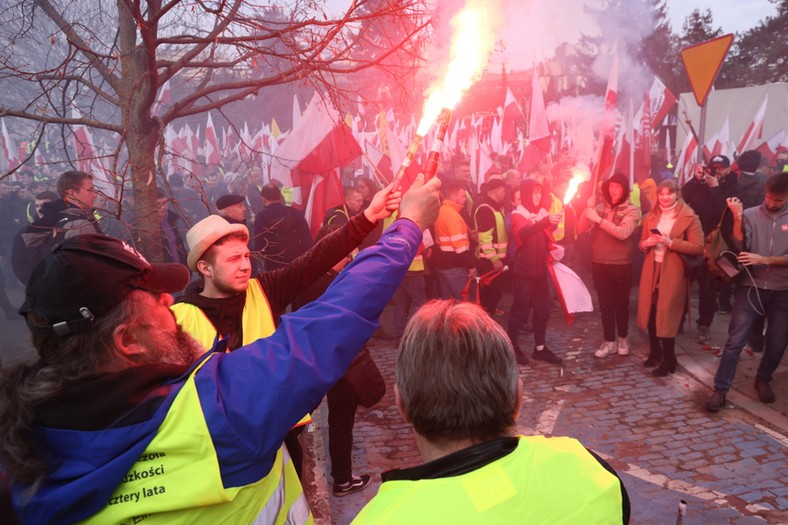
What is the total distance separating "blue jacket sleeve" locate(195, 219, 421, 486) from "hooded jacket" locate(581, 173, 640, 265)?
18.1ft

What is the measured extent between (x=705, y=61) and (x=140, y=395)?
7.64 meters

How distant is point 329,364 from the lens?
1335mm

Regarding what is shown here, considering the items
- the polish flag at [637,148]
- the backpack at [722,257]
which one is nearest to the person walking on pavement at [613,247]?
the backpack at [722,257]

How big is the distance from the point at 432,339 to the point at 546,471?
1.45 ft

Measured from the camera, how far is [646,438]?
4793 mm

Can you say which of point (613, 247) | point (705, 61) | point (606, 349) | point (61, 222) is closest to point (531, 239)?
point (613, 247)

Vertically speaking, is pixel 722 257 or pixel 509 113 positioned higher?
pixel 509 113

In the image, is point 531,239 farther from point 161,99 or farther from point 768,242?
point 161,99

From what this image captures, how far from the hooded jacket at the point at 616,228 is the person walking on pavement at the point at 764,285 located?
1.20 m

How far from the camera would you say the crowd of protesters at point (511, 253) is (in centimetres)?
275

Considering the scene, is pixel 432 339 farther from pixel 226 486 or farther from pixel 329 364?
pixel 226 486

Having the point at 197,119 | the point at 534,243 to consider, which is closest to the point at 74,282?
the point at 534,243

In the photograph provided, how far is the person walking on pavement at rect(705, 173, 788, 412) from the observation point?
5055 mm

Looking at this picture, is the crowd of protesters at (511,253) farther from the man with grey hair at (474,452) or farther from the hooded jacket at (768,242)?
the man with grey hair at (474,452)
